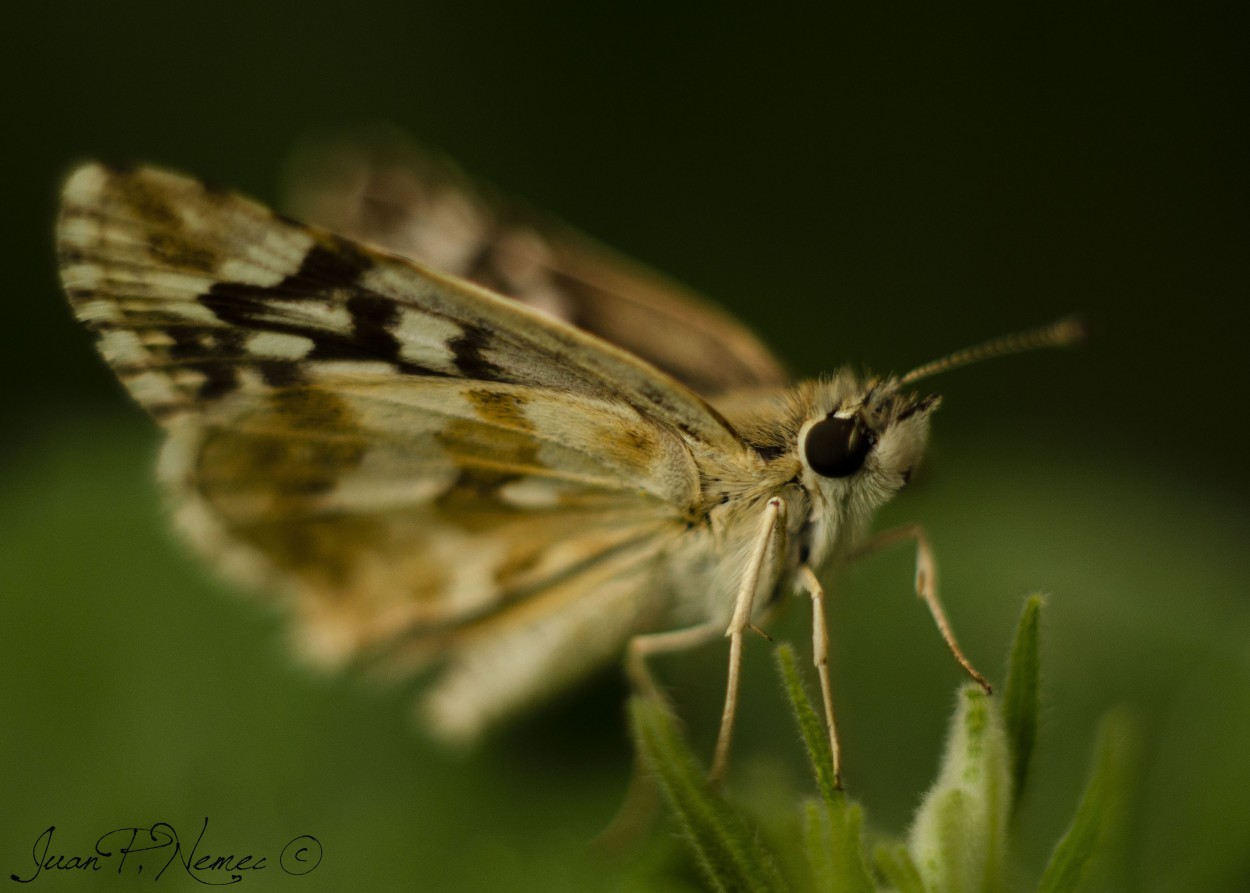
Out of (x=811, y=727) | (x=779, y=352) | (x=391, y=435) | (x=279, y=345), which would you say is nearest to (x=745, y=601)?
(x=811, y=727)

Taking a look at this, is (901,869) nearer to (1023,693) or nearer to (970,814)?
(970,814)

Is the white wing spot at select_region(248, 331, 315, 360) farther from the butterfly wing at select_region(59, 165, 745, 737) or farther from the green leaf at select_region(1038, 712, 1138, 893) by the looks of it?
the green leaf at select_region(1038, 712, 1138, 893)

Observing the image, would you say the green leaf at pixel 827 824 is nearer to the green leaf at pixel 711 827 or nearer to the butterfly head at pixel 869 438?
the green leaf at pixel 711 827

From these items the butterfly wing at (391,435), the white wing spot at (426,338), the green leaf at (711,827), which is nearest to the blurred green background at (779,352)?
the butterfly wing at (391,435)

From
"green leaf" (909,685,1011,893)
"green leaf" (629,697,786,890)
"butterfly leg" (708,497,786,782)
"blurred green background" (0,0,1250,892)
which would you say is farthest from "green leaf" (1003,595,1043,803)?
"blurred green background" (0,0,1250,892)

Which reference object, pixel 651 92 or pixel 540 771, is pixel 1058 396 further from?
pixel 540 771

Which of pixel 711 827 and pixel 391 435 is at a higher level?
pixel 391 435
